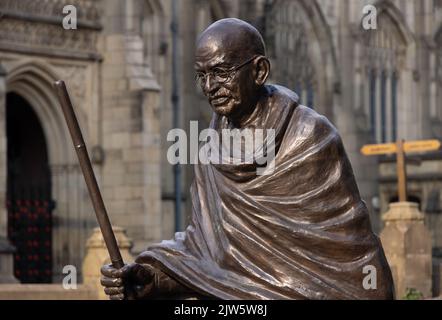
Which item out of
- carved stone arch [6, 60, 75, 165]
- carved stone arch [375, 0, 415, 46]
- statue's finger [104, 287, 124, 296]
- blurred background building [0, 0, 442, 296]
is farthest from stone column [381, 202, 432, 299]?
carved stone arch [375, 0, 415, 46]

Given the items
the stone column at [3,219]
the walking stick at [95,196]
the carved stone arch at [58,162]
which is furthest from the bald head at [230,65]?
the carved stone arch at [58,162]

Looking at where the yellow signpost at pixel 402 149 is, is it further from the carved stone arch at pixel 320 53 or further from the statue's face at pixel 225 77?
the statue's face at pixel 225 77

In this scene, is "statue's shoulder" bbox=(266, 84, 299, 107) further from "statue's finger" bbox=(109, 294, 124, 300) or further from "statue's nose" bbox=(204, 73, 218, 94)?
"statue's finger" bbox=(109, 294, 124, 300)

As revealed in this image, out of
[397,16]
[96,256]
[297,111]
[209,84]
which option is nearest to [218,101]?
[209,84]

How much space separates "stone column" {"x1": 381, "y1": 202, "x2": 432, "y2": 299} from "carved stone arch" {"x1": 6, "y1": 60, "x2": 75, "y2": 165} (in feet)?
31.0

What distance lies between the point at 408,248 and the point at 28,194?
424 inches

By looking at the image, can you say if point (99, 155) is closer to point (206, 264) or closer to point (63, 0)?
point (63, 0)

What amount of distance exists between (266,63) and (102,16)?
88.8 ft

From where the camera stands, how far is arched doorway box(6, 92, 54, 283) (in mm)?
31750

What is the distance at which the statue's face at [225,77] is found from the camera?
21.8 ft

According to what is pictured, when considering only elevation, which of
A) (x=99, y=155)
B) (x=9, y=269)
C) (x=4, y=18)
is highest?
(x=4, y=18)

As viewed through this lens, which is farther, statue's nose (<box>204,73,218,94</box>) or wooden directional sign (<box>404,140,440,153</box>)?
wooden directional sign (<box>404,140,440,153</box>)

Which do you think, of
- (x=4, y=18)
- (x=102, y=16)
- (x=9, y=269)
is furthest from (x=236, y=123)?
(x=102, y=16)

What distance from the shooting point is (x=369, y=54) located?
4656 centimetres
